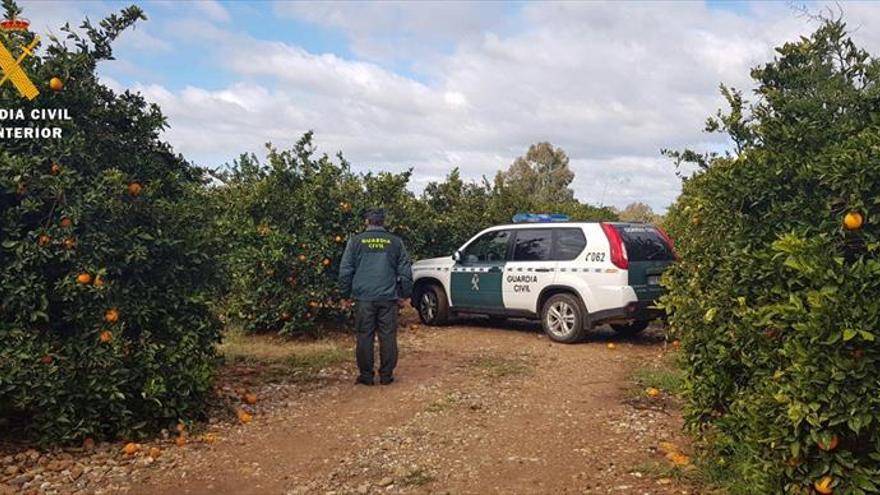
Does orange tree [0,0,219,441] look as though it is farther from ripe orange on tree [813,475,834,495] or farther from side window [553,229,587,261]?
side window [553,229,587,261]

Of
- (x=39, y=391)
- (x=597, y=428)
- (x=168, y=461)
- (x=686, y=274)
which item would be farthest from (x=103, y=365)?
(x=686, y=274)

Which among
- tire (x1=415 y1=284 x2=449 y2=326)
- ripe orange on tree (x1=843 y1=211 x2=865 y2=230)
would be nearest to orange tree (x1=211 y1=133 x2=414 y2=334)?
tire (x1=415 y1=284 x2=449 y2=326)

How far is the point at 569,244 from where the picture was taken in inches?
416

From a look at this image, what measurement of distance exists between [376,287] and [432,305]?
174 inches

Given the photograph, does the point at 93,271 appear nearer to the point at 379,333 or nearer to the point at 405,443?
the point at 405,443

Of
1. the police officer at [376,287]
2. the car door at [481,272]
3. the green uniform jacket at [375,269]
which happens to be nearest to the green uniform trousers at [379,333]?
the police officer at [376,287]

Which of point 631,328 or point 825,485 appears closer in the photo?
point 825,485

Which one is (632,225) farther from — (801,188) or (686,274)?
(801,188)

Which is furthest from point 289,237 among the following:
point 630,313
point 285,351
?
point 630,313

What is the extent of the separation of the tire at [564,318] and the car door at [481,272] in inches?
36.1

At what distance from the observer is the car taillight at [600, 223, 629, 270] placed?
32.6ft

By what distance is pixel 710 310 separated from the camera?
15.5 feet

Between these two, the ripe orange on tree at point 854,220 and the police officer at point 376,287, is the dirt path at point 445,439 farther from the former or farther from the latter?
the ripe orange on tree at point 854,220

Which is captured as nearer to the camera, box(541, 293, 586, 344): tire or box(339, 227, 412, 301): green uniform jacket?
box(339, 227, 412, 301): green uniform jacket
